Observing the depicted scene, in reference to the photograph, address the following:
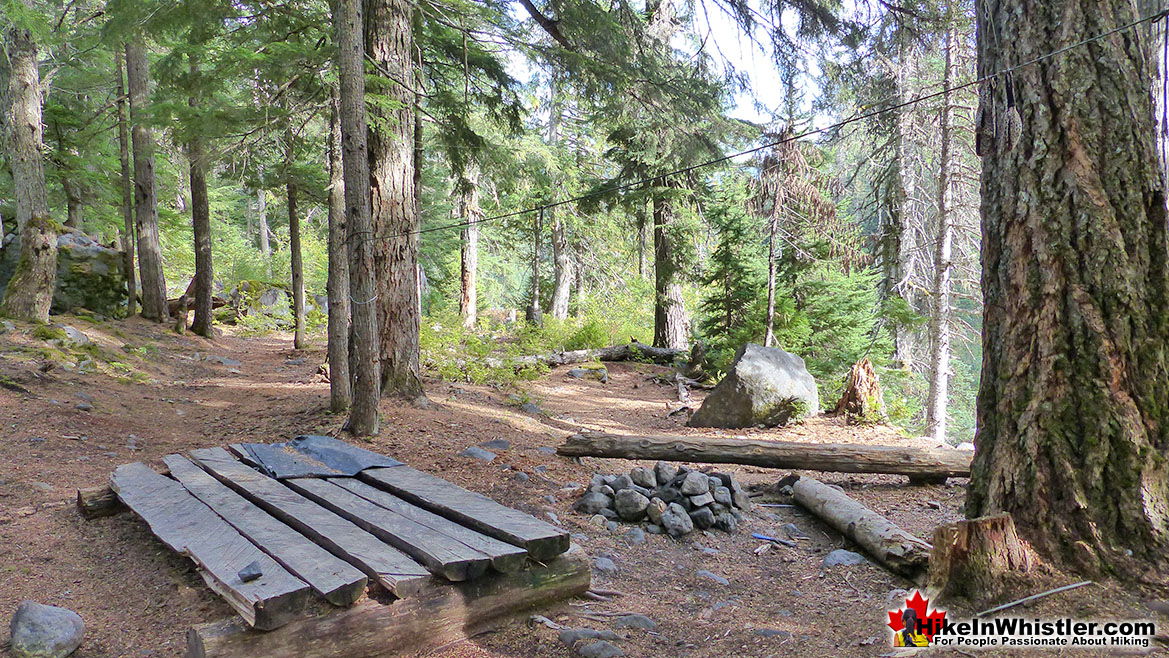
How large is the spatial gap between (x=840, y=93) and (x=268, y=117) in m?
7.22

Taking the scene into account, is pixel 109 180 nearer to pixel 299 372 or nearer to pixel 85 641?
pixel 299 372

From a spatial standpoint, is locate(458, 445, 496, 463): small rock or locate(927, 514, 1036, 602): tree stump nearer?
locate(927, 514, 1036, 602): tree stump

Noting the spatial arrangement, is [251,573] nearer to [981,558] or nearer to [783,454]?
[981,558]

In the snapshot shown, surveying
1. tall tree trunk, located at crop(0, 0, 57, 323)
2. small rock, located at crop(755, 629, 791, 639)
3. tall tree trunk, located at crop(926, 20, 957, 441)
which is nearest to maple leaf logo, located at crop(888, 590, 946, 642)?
small rock, located at crop(755, 629, 791, 639)

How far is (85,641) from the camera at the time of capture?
2838 mm

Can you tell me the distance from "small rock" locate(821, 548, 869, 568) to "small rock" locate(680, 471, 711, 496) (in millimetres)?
1048

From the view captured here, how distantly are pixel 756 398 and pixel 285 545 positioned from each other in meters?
6.91

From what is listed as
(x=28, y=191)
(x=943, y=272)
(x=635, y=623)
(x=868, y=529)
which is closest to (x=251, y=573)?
(x=635, y=623)

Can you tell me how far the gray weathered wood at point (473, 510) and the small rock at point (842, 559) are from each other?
186cm

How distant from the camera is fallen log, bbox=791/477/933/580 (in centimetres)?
389

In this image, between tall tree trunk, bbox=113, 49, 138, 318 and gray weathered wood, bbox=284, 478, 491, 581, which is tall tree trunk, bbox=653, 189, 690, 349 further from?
gray weathered wood, bbox=284, 478, 491, 581

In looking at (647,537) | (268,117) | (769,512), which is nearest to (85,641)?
(647,537)

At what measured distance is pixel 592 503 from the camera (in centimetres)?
498

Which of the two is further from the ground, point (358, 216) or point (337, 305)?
point (358, 216)
